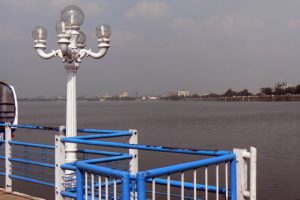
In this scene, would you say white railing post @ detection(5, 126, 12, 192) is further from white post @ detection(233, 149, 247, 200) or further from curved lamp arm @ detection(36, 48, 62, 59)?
white post @ detection(233, 149, 247, 200)

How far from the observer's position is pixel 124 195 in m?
2.93

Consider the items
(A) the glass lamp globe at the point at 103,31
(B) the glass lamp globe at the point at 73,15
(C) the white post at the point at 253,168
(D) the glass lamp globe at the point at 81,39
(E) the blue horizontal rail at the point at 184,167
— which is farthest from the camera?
(D) the glass lamp globe at the point at 81,39

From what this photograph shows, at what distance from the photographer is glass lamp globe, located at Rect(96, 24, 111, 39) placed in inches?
260

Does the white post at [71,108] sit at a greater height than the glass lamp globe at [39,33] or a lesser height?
lesser

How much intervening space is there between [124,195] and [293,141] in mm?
32975

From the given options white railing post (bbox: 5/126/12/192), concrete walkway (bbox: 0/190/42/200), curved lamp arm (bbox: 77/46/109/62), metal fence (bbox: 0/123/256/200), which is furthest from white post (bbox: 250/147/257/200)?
white railing post (bbox: 5/126/12/192)

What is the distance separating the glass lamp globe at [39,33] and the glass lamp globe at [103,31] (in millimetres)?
1000

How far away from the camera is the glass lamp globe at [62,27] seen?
6172 millimetres

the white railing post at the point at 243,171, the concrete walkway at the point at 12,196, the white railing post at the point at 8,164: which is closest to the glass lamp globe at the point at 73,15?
the white railing post at the point at 8,164

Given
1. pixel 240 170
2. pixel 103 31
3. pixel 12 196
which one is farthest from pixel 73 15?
pixel 240 170

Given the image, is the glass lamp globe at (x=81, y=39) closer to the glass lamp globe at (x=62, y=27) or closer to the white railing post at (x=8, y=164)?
the glass lamp globe at (x=62, y=27)

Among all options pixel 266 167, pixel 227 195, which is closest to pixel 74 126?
pixel 227 195

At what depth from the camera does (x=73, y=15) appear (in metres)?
6.42

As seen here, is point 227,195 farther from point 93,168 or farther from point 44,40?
point 44,40
